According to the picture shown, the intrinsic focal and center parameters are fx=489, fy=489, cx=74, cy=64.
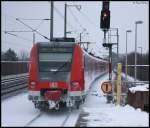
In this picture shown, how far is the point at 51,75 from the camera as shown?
1942 cm

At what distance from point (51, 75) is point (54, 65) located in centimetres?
47

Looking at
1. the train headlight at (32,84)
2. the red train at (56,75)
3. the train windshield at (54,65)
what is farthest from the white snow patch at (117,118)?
the train headlight at (32,84)

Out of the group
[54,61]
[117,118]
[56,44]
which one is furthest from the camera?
[56,44]

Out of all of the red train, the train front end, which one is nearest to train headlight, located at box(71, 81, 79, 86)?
the red train

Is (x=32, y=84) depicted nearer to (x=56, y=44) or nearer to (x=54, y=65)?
(x=54, y=65)

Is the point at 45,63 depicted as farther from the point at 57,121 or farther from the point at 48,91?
the point at 57,121

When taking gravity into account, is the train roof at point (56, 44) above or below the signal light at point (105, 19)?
below

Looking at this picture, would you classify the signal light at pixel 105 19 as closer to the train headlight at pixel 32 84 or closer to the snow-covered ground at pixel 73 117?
the snow-covered ground at pixel 73 117

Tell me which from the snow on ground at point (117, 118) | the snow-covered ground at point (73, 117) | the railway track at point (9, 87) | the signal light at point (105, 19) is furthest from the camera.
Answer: the railway track at point (9, 87)

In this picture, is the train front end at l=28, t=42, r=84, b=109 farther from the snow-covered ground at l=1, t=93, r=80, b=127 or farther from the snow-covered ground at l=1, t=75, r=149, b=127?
the snow-covered ground at l=1, t=75, r=149, b=127

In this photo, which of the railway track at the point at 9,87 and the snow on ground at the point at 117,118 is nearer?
the snow on ground at the point at 117,118

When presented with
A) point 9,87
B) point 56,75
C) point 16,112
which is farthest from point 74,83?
point 9,87

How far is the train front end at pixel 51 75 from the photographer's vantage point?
19.2 meters

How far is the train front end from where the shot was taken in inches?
754
